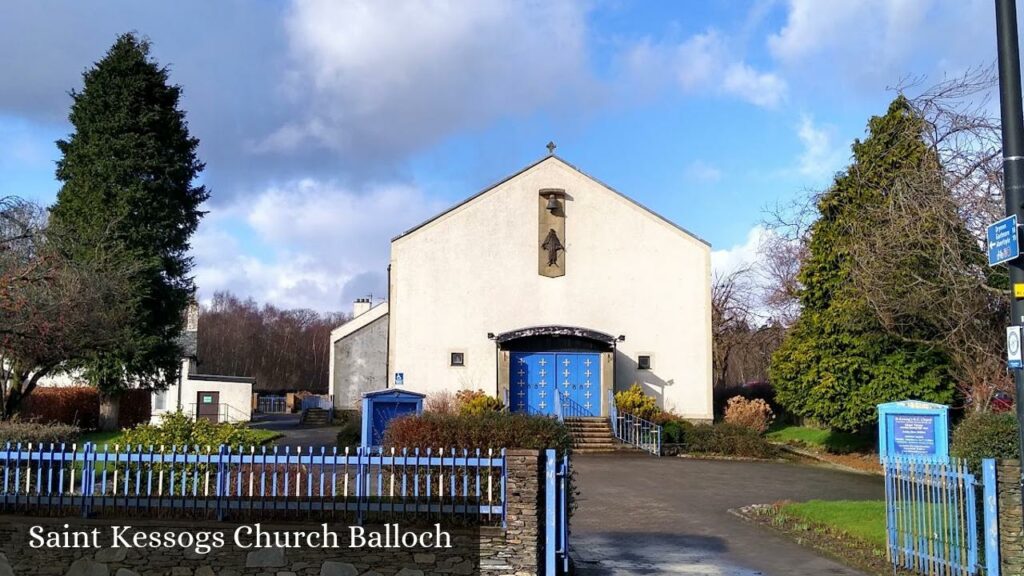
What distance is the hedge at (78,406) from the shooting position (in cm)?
3300

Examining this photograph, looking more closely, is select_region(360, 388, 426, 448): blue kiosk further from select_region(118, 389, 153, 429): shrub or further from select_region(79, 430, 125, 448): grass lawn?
select_region(118, 389, 153, 429): shrub

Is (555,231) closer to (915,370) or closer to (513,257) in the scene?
(513,257)

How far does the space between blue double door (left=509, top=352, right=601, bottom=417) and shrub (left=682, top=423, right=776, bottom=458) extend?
13.9ft

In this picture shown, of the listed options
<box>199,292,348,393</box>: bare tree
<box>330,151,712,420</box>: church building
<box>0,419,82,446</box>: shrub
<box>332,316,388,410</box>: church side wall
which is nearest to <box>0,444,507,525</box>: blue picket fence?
<box>0,419,82,446</box>: shrub

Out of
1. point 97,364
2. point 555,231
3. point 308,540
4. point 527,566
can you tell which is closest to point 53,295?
point 308,540

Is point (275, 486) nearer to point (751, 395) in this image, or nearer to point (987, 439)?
point (987, 439)

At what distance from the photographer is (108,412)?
32438 mm

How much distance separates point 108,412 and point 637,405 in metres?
19.5

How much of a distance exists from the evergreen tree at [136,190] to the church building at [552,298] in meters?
8.46

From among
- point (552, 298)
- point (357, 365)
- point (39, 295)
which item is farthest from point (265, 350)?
point (39, 295)

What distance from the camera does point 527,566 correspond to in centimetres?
880

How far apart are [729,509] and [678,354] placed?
15423mm

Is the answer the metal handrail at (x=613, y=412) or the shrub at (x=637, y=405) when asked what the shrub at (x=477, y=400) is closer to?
the metal handrail at (x=613, y=412)

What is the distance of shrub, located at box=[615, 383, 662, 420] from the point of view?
91.5 ft
